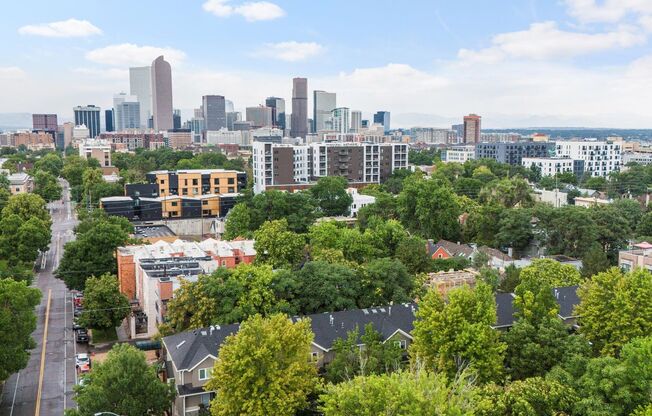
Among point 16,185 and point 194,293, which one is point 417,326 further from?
point 16,185

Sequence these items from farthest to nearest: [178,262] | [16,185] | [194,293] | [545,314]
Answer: [16,185]
[178,262]
[194,293]
[545,314]

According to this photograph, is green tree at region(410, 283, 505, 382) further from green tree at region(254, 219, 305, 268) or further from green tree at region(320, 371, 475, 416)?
green tree at region(254, 219, 305, 268)

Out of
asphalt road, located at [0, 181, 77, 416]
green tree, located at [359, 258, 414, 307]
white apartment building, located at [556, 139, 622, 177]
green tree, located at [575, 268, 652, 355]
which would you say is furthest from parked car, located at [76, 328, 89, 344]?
white apartment building, located at [556, 139, 622, 177]

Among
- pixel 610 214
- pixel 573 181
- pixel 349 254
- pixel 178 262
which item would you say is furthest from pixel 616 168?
pixel 178 262

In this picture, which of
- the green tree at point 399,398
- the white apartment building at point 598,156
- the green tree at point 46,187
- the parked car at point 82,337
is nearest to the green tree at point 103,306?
the parked car at point 82,337

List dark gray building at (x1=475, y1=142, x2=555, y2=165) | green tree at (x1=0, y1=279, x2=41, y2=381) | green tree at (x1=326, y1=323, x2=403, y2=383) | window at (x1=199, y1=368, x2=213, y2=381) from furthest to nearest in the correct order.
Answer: dark gray building at (x1=475, y1=142, x2=555, y2=165)
window at (x1=199, y1=368, x2=213, y2=381)
green tree at (x1=0, y1=279, x2=41, y2=381)
green tree at (x1=326, y1=323, x2=403, y2=383)

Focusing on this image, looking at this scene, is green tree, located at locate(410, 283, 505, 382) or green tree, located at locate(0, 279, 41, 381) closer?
green tree, located at locate(410, 283, 505, 382)

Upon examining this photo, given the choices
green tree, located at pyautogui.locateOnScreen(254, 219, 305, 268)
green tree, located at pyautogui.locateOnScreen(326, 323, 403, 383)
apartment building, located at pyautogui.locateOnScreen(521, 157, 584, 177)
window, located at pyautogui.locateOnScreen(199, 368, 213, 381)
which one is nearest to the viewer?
green tree, located at pyautogui.locateOnScreen(326, 323, 403, 383)

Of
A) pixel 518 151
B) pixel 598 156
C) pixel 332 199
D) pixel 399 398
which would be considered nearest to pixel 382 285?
pixel 399 398
